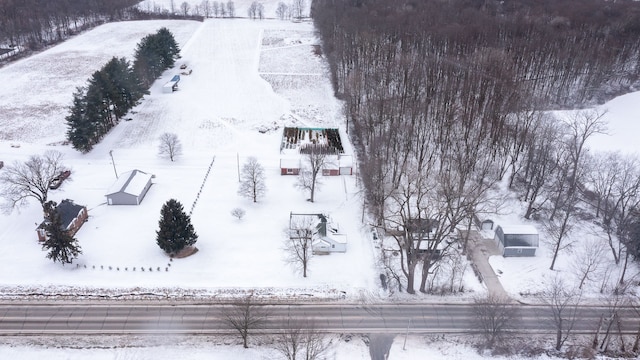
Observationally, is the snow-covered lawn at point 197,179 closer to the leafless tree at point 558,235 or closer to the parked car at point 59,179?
the parked car at point 59,179

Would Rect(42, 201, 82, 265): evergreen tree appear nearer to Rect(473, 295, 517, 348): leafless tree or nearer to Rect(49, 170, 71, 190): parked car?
Rect(49, 170, 71, 190): parked car

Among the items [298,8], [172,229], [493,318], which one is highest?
[298,8]

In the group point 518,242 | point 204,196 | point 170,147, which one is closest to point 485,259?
point 518,242

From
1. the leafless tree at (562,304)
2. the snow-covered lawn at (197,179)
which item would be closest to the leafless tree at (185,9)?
the snow-covered lawn at (197,179)

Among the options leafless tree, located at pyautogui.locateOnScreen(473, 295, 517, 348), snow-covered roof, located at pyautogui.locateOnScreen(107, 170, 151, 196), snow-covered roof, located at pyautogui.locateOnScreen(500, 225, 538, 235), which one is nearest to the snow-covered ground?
snow-covered roof, located at pyautogui.locateOnScreen(107, 170, 151, 196)

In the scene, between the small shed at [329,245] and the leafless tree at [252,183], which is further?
the leafless tree at [252,183]

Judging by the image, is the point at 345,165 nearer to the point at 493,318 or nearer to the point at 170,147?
the point at 170,147

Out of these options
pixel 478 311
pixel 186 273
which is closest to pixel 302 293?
pixel 186 273
